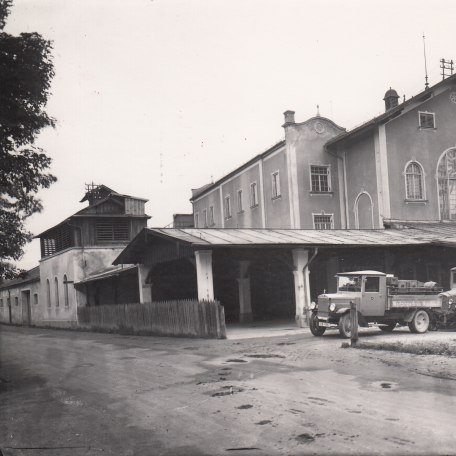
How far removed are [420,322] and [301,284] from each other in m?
4.76

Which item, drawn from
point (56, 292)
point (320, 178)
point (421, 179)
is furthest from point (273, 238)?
point (56, 292)

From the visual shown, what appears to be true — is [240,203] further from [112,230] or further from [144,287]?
[144,287]

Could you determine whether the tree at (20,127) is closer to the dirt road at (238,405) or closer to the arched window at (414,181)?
the dirt road at (238,405)

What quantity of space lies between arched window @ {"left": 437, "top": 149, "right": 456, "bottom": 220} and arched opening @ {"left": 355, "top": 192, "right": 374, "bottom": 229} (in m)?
3.78

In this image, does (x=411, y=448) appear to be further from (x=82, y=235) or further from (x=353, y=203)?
(x=82, y=235)

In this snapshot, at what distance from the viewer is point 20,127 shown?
31.7ft

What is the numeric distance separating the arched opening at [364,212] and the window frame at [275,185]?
181 inches

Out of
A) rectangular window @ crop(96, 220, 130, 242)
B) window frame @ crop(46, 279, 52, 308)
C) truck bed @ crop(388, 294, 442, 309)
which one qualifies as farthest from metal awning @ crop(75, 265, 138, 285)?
truck bed @ crop(388, 294, 442, 309)

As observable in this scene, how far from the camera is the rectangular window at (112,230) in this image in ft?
115

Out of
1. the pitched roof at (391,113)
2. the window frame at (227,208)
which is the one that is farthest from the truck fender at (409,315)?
the window frame at (227,208)

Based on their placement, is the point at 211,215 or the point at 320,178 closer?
the point at 320,178

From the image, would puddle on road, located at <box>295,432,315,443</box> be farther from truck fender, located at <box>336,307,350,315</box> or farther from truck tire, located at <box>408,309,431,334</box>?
truck tire, located at <box>408,309,431,334</box>

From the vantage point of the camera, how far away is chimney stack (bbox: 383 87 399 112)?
30906 millimetres

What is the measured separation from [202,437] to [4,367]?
392 inches
